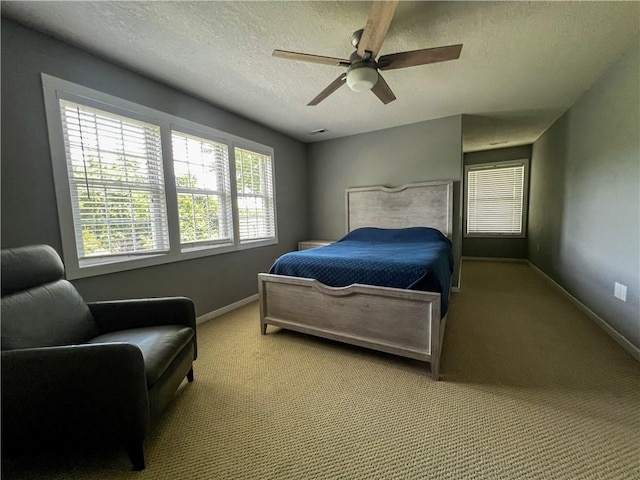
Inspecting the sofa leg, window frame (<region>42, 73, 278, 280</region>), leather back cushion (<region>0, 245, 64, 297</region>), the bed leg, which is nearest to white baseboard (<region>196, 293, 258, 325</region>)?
window frame (<region>42, 73, 278, 280</region>)

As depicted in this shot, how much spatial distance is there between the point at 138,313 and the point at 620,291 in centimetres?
375

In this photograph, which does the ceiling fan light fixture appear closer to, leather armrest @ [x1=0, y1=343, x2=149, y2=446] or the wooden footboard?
the wooden footboard

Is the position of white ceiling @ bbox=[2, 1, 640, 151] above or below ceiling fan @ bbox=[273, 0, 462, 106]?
above

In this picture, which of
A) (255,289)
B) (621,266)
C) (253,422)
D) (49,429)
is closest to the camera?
(49,429)

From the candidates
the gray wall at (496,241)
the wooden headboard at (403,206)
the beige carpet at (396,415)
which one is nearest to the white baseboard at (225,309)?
the beige carpet at (396,415)

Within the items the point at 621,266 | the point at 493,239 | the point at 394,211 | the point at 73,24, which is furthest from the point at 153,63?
the point at 493,239

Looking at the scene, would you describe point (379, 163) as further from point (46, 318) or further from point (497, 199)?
point (46, 318)

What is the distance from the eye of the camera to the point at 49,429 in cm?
108

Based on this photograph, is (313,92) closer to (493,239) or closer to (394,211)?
(394,211)

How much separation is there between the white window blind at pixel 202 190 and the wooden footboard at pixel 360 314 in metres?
0.99

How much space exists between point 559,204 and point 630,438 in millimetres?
3313

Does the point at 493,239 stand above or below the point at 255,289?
above

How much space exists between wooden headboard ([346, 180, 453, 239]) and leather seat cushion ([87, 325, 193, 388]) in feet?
9.94

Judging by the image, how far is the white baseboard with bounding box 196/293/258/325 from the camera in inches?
111
